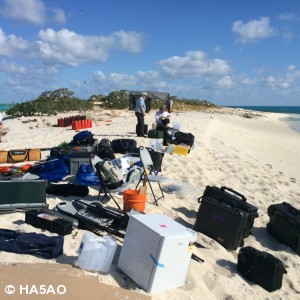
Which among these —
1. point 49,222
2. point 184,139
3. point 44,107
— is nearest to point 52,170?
point 49,222

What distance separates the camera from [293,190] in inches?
309

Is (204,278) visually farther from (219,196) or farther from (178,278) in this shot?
(219,196)

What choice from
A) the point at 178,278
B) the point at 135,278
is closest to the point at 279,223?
the point at 178,278

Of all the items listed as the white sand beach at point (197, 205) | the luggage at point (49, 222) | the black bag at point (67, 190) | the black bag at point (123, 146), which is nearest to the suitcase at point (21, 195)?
the white sand beach at point (197, 205)

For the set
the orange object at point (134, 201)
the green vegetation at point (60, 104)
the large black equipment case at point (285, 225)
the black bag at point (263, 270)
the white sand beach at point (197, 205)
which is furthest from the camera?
the green vegetation at point (60, 104)

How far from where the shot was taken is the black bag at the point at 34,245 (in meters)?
→ 3.69

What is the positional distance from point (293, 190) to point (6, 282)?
6.67 meters

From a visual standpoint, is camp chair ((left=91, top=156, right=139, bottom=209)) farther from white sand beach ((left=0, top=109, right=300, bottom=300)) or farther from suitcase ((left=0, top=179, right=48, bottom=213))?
suitcase ((left=0, top=179, right=48, bottom=213))

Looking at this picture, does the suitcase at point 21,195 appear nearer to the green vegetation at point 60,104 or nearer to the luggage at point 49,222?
the luggage at point 49,222

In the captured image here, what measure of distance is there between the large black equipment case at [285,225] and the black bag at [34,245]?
127 inches

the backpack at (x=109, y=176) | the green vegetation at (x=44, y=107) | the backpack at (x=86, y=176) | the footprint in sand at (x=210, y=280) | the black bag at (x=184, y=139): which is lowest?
the green vegetation at (x=44, y=107)

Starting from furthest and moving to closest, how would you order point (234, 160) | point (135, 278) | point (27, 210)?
point (234, 160), point (27, 210), point (135, 278)

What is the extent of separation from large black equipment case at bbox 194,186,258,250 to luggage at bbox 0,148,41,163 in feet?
16.4

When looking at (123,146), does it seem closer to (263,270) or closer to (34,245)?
(34,245)
